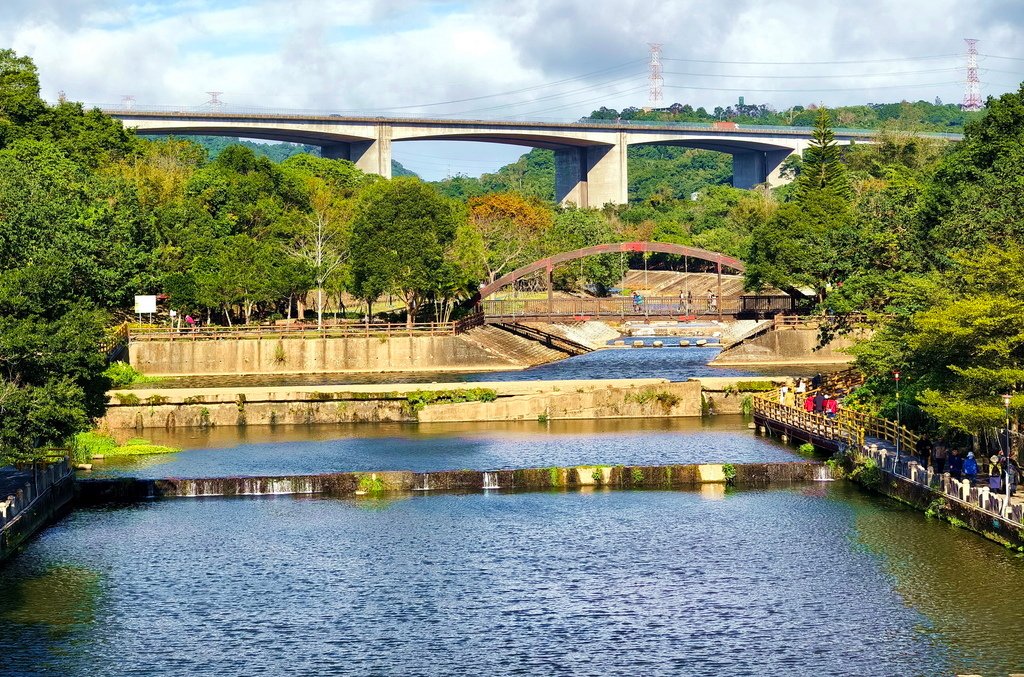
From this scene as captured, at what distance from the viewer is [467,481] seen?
59.7m

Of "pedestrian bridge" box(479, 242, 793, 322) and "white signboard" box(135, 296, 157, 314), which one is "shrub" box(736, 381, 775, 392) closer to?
"pedestrian bridge" box(479, 242, 793, 322)

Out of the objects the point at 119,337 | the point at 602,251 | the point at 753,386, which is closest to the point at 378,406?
the point at 753,386

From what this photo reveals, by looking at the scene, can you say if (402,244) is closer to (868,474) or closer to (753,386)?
(753,386)

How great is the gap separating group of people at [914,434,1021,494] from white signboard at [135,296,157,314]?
65703 mm

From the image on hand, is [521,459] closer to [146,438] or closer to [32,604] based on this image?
[146,438]

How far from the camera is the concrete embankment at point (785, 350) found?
110 metres

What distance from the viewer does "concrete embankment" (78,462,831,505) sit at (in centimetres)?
5903

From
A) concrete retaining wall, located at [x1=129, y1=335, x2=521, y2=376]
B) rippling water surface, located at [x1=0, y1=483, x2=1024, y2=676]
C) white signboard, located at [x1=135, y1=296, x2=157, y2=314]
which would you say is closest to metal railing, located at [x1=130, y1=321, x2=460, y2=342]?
concrete retaining wall, located at [x1=129, y1=335, x2=521, y2=376]

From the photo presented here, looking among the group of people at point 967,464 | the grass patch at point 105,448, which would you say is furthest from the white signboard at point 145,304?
the group of people at point 967,464

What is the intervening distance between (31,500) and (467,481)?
1678 centimetres

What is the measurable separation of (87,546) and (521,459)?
72.1 ft

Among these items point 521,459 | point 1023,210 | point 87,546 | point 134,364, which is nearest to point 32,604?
point 87,546

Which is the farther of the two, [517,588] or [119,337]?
[119,337]

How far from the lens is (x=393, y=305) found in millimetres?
141500
